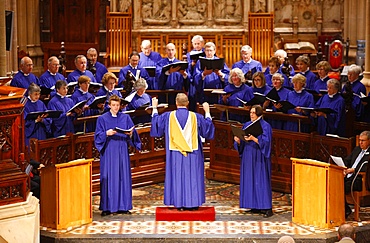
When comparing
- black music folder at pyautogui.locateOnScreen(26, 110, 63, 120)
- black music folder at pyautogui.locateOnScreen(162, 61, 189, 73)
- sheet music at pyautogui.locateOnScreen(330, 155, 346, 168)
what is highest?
black music folder at pyautogui.locateOnScreen(162, 61, 189, 73)

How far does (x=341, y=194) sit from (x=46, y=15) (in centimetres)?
1246

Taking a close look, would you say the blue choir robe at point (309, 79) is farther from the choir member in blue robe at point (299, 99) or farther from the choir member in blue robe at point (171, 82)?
the choir member in blue robe at point (171, 82)

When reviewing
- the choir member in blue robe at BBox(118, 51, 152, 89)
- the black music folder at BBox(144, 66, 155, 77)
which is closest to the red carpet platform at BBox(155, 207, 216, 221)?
the black music folder at BBox(144, 66, 155, 77)

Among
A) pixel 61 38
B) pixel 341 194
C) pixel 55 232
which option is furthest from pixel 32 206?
pixel 61 38

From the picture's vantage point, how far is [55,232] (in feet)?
36.9

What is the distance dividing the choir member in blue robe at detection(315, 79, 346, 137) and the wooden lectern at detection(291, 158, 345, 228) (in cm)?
198

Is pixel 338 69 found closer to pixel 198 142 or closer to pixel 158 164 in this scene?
pixel 158 164

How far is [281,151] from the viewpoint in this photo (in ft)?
44.0

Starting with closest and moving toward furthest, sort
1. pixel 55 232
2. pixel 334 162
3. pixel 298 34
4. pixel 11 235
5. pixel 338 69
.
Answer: pixel 11 235
pixel 55 232
pixel 334 162
pixel 338 69
pixel 298 34

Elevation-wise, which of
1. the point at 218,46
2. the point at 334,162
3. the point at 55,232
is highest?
the point at 218,46

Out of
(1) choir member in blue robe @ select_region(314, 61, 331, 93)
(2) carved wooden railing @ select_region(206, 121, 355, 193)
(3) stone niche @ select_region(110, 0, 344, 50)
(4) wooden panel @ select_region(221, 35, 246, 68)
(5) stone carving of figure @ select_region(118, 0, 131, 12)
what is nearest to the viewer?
(2) carved wooden railing @ select_region(206, 121, 355, 193)

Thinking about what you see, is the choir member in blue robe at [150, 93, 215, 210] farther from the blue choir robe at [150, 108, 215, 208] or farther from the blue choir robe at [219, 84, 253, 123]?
the blue choir robe at [219, 84, 253, 123]

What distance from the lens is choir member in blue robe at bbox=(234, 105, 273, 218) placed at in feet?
39.6

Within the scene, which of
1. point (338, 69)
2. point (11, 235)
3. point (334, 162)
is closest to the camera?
point (11, 235)
